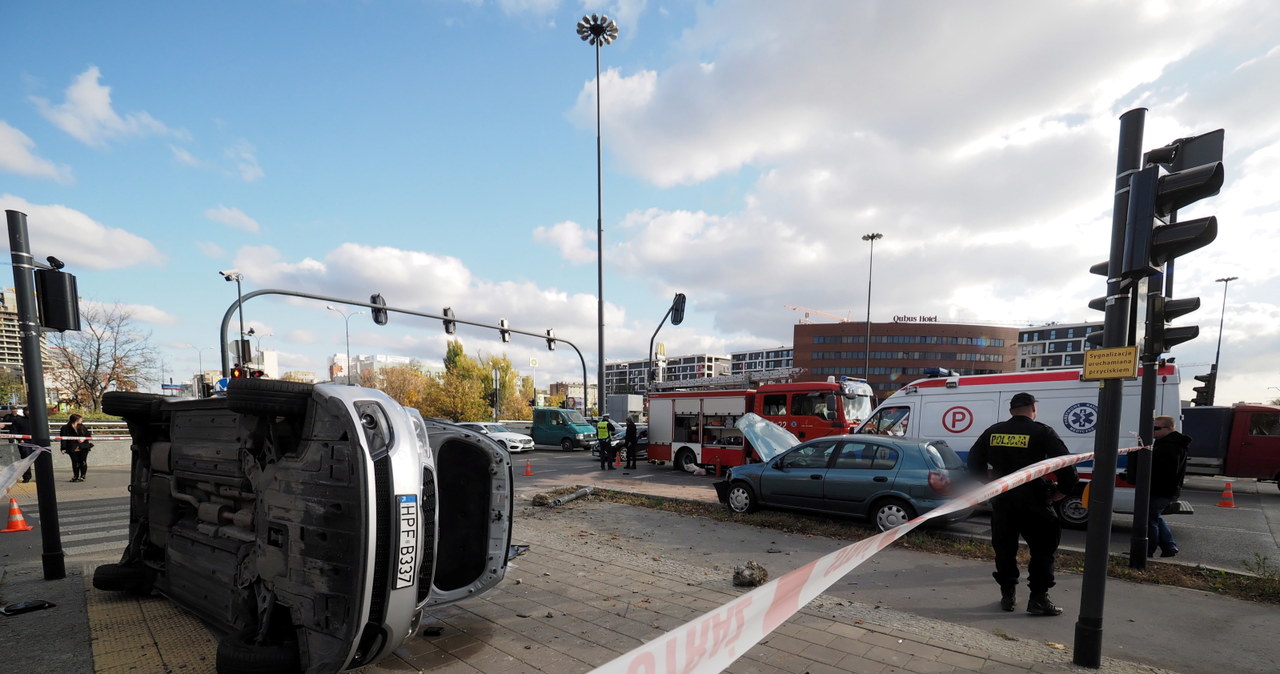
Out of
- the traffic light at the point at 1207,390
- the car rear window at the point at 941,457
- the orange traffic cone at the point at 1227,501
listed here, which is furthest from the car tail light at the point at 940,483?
the traffic light at the point at 1207,390

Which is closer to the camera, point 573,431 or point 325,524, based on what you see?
point 325,524

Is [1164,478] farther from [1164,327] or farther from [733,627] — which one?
[733,627]

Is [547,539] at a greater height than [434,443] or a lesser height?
lesser

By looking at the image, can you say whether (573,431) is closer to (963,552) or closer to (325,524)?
(963,552)

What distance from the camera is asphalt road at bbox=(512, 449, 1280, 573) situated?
22.8 ft

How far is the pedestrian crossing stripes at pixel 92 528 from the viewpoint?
21.8 feet

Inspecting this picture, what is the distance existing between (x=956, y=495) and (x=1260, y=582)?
2628mm

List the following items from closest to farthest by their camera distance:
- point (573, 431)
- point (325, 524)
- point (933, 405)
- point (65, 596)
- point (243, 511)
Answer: point (325, 524), point (243, 511), point (65, 596), point (933, 405), point (573, 431)

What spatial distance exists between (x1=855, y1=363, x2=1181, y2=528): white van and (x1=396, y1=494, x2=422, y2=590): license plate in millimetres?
8457

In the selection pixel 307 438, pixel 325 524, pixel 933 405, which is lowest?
pixel 933 405

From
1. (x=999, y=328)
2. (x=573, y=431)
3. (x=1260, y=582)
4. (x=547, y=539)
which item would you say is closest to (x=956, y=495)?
(x=1260, y=582)

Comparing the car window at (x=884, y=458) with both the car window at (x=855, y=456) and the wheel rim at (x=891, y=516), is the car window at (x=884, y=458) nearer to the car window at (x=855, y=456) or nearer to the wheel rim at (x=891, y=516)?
the car window at (x=855, y=456)

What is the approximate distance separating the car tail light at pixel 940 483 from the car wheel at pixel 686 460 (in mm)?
8961

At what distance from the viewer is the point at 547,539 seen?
723 centimetres
